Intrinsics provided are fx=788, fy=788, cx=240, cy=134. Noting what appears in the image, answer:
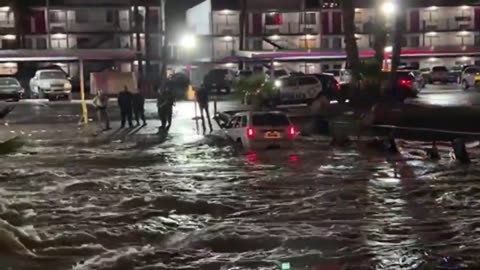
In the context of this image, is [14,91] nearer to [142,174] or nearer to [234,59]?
[234,59]

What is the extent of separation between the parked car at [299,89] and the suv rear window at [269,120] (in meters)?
16.0

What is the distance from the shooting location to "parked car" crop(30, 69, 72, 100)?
172 feet

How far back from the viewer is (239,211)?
1384 centimetres

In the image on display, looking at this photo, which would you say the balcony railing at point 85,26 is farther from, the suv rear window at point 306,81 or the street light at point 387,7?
the suv rear window at point 306,81

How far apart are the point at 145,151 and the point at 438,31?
63715 mm

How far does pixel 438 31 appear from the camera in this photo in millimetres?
82125

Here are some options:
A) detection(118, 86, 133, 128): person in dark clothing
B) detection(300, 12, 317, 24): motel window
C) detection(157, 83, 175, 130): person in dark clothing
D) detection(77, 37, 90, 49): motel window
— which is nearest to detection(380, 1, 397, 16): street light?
detection(157, 83, 175, 130): person in dark clothing

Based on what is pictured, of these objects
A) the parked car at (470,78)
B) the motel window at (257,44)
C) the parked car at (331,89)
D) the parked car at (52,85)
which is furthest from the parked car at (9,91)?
the motel window at (257,44)

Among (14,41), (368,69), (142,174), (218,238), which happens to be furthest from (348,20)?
(14,41)

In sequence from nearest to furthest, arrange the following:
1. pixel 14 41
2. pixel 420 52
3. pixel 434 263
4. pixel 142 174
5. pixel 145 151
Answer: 1. pixel 434 263
2. pixel 142 174
3. pixel 145 151
4. pixel 420 52
5. pixel 14 41

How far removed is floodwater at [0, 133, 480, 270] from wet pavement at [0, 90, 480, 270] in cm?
3

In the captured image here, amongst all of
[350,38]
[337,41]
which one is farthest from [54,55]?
[337,41]

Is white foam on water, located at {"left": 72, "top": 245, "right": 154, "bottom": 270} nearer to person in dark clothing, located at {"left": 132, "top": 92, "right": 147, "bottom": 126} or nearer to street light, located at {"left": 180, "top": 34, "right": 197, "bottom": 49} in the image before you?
person in dark clothing, located at {"left": 132, "top": 92, "right": 147, "bottom": 126}

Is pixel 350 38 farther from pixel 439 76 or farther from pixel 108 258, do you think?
pixel 439 76
